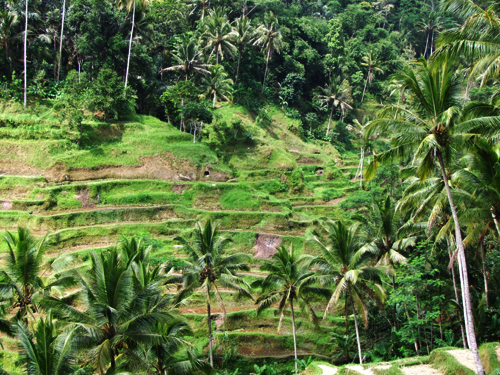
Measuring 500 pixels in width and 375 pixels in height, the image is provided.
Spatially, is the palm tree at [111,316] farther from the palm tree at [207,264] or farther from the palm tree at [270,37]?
the palm tree at [270,37]

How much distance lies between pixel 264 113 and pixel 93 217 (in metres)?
26.1

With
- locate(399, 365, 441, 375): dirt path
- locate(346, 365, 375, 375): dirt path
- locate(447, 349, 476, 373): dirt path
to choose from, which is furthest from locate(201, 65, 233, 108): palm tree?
locate(447, 349, 476, 373): dirt path

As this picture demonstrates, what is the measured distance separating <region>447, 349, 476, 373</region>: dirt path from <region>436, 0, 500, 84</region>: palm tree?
375 inches

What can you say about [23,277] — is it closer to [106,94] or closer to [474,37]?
[474,37]

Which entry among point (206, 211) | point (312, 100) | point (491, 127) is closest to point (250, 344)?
point (206, 211)

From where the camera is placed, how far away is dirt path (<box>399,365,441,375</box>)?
15430 mm

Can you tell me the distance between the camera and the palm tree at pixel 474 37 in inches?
564

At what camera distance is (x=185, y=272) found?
2277 cm

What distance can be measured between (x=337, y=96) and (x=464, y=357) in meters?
46.1

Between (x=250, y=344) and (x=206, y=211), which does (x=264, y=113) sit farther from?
(x=250, y=344)

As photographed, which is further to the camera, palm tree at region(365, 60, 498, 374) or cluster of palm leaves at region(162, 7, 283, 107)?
cluster of palm leaves at region(162, 7, 283, 107)

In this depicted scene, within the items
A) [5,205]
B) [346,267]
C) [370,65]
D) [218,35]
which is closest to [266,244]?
[346,267]

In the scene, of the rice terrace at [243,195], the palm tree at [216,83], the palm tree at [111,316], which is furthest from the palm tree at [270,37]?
the palm tree at [111,316]

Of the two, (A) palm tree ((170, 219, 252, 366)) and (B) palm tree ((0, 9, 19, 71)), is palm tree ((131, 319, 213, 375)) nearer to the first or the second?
(A) palm tree ((170, 219, 252, 366))
